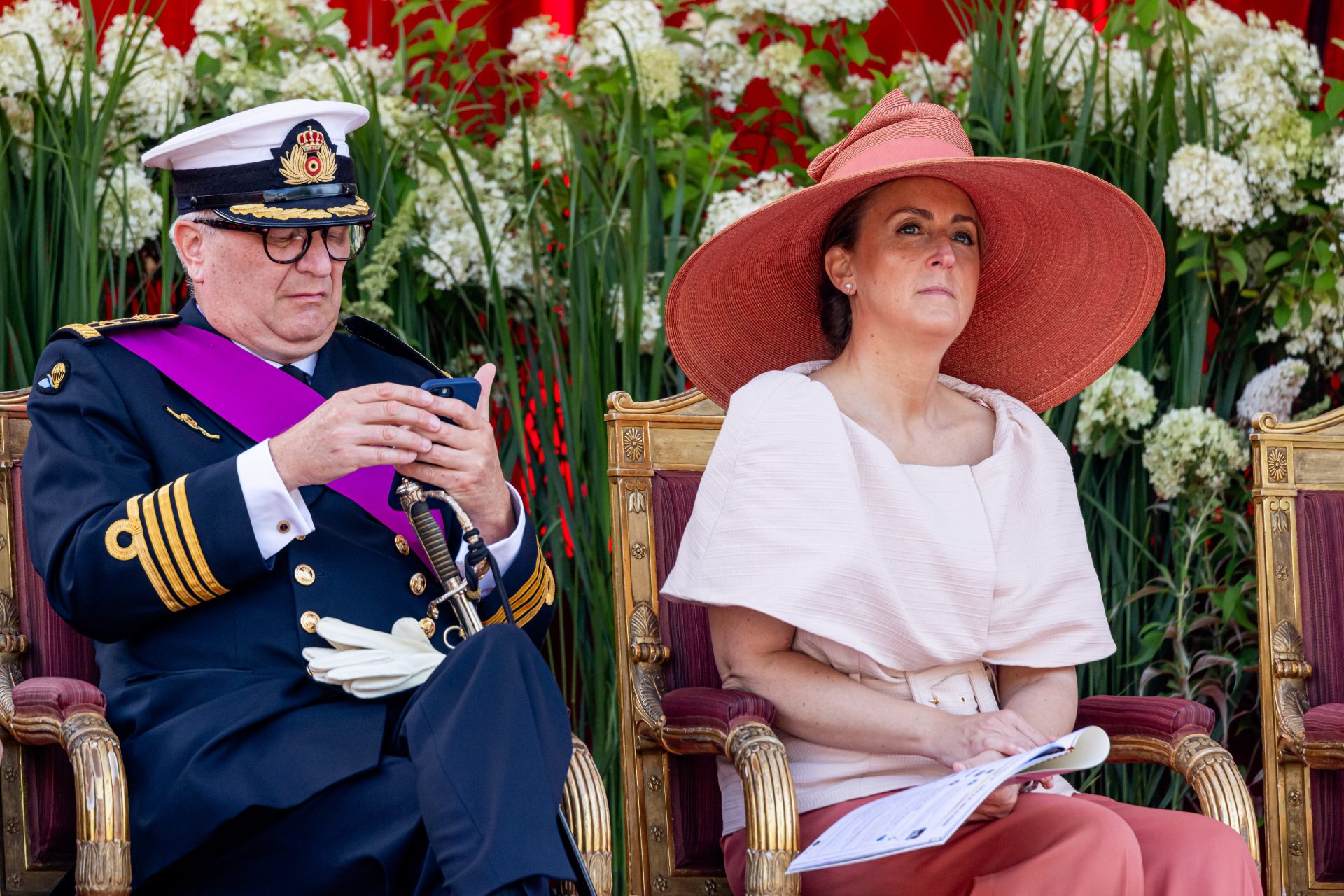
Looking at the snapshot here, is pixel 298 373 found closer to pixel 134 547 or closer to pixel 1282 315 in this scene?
pixel 134 547

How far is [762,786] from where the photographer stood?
207 centimetres

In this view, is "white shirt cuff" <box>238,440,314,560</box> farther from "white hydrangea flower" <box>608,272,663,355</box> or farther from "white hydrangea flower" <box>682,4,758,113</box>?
"white hydrangea flower" <box>682,4,758,113</box>

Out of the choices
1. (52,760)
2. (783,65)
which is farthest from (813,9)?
(52,760)

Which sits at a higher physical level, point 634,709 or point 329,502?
point 329,502

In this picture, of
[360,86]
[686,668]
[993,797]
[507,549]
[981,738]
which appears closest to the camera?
[993,797]

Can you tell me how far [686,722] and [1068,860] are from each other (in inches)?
24.0

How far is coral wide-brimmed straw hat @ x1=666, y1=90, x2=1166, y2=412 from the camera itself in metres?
2.47

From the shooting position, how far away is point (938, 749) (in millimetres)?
2174

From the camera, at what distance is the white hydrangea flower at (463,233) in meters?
3.24

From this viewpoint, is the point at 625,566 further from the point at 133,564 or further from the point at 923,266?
the point at 133,564

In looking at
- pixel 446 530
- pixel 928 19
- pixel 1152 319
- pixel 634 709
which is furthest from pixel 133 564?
pixel 928 19

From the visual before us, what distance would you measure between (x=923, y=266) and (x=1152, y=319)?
106 centimetres

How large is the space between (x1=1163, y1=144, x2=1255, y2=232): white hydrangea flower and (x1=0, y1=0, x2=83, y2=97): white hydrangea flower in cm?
208

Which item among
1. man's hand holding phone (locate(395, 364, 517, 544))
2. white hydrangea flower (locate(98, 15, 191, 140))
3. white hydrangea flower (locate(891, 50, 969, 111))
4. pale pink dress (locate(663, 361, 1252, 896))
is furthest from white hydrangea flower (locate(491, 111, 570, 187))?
man's hand holding phone (locate(395, 364, 517, 544))
